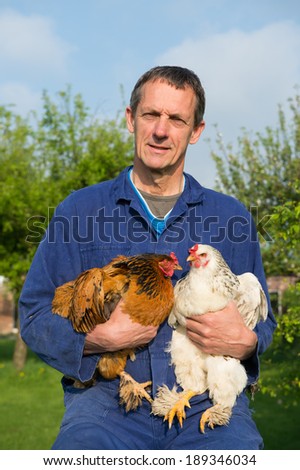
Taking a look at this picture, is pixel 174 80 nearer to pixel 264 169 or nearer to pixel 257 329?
pixel 257 329

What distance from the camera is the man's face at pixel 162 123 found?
144 inches

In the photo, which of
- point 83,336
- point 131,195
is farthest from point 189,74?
point 83,336

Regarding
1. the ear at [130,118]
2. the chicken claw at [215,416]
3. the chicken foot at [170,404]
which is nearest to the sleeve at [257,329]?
the chicken claw at [215,416]

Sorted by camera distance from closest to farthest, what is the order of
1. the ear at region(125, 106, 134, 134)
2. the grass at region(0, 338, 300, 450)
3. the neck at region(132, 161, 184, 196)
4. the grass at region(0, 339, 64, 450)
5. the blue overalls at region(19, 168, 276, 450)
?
the blue overalls at region(19, 168, 276, 450) → the neck at region(132, 161, 184, 196) → the ear at region(125, 106, 134, 134) → the grass at region(0, 338, 300, 450) → the grass at region(0, 339, 64, 450)

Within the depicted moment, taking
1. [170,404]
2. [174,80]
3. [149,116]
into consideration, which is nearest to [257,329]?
[170,404]

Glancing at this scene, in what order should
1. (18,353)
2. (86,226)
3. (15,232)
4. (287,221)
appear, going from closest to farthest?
(86,226) < (287,221) < (15,232) < (18,353)

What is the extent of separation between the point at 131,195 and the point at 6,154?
1518cm

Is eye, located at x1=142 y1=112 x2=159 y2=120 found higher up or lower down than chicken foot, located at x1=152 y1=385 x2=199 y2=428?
higher up

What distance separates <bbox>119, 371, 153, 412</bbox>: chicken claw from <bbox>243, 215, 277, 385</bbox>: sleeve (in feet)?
2.09

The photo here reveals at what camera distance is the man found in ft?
10.5

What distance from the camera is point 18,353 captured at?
57.7ft

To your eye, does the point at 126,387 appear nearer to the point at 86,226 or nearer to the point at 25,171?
the point at 86,226

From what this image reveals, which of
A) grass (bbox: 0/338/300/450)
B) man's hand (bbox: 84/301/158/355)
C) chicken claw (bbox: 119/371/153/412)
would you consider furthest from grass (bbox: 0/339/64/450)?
man's hand (bbox: 84/301/158/355)

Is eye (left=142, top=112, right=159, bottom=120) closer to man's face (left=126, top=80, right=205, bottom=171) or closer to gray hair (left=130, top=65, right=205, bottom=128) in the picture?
man's face (left=126, top=80, right=205, bottom=171)
